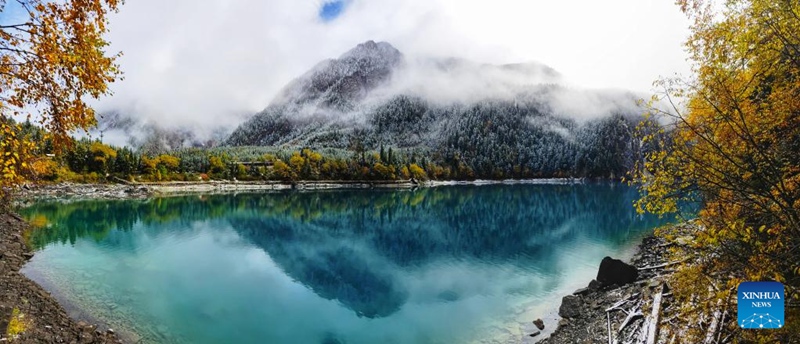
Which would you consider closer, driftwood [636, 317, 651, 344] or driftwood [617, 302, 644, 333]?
driftwood [636, 317, 651, 344]

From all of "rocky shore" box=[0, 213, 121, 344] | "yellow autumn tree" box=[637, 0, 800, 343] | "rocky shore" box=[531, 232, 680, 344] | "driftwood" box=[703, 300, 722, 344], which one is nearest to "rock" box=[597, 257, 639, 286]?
"rocky shore" box=[531, 232, 680, 344]

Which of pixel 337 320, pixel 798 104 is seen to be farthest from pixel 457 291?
pixel 798 104

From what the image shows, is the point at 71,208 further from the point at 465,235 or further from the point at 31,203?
the point at 465,235

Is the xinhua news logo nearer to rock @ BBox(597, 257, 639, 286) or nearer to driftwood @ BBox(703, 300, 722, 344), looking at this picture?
driftwood @ BBox(703, 300, 722, 344)

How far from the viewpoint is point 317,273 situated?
36781mm

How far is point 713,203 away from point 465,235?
48.2 metres

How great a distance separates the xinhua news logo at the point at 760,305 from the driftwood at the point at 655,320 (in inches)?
272

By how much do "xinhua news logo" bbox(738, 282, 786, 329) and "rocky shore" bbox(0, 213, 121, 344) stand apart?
21.4m

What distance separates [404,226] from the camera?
217ft

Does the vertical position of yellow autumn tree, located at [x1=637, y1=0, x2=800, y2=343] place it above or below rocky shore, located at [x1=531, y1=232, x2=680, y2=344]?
above

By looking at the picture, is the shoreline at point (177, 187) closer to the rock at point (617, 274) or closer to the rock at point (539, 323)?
the rock at point (539, 323)

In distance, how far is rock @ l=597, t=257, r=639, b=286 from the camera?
24.9 meters

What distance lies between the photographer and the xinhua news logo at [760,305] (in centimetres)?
724

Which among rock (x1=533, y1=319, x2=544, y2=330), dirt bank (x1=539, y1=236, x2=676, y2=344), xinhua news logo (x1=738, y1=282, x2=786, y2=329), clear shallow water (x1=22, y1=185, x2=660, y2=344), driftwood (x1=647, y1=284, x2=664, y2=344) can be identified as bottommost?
clear shallow water (x1=22, y1=185, x2=660, y2=344)
